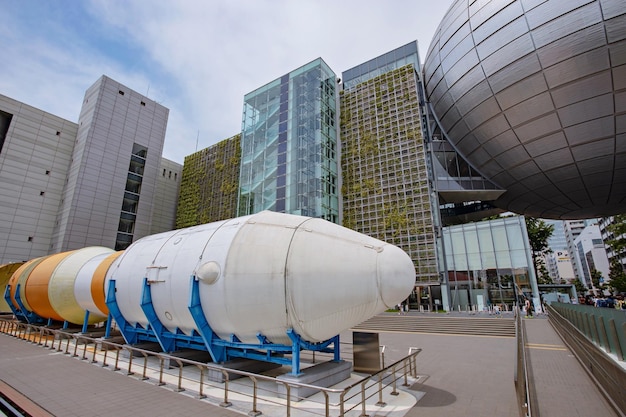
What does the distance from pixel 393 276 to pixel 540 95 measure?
22.7 m

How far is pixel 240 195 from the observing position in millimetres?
38062

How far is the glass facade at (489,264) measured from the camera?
2669 centimetres

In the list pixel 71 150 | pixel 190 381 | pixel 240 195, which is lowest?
pixel 190 381

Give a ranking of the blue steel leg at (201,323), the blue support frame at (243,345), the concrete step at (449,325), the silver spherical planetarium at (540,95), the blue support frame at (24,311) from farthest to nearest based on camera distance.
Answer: the silver spherical planetarium at (540,95), the concrete step at (449,325), the blue support frame at (24,311), the blue steel leg at (201,323), the blue support frame at (243,345)

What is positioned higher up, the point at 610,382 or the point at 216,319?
the point at 216,319

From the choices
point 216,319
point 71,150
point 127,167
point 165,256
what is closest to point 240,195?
point 127,167

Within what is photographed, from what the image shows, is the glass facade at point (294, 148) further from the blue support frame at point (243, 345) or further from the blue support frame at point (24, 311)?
the blue support frame at point (243, 345)

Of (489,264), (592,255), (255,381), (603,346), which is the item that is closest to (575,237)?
(592,255)

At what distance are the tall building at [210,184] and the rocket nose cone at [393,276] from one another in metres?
37.6

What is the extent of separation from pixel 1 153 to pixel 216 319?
46.9m

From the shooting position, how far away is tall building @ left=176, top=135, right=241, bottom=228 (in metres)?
45.2

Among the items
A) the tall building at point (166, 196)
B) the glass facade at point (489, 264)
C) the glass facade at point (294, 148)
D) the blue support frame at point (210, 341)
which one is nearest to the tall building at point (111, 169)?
the tall building at point (166, 196)

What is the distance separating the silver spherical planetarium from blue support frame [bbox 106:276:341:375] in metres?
23.8

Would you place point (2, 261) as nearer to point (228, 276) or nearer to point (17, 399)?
point (17, 399)
